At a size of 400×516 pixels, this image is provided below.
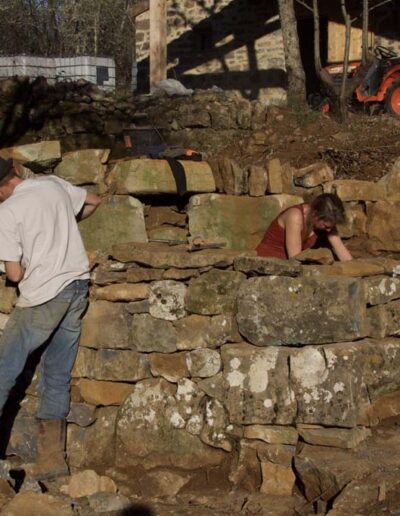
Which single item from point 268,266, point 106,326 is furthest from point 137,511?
point 268,266

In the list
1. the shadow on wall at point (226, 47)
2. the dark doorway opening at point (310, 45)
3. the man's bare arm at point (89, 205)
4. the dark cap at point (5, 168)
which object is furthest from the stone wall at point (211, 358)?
the dark doorway opening at point (310, 45)

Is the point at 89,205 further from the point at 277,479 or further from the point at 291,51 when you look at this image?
the point at 291,51

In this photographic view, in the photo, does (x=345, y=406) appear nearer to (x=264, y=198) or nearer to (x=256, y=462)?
(x=256, y=462)

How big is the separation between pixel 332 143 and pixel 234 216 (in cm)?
185

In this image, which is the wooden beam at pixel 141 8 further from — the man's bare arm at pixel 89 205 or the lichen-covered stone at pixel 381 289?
the lichen-covered stone at pixel 381 289

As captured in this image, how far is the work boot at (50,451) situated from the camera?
5488 millimetres

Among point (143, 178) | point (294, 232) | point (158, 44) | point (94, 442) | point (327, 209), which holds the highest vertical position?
point (158, 44)

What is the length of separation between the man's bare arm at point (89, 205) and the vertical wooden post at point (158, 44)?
7129mm

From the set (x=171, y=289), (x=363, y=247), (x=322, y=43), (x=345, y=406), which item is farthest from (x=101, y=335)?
(x=322, y=43)

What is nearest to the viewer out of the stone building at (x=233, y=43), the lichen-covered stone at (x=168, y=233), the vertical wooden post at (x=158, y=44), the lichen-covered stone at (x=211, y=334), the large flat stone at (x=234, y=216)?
the lichen-covered stone at (x=211, y=334)

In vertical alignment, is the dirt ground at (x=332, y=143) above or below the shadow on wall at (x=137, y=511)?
above

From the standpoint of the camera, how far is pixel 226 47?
672 inches

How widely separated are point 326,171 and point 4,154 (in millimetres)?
2398

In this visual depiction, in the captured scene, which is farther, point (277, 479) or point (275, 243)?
point (275, 243)
